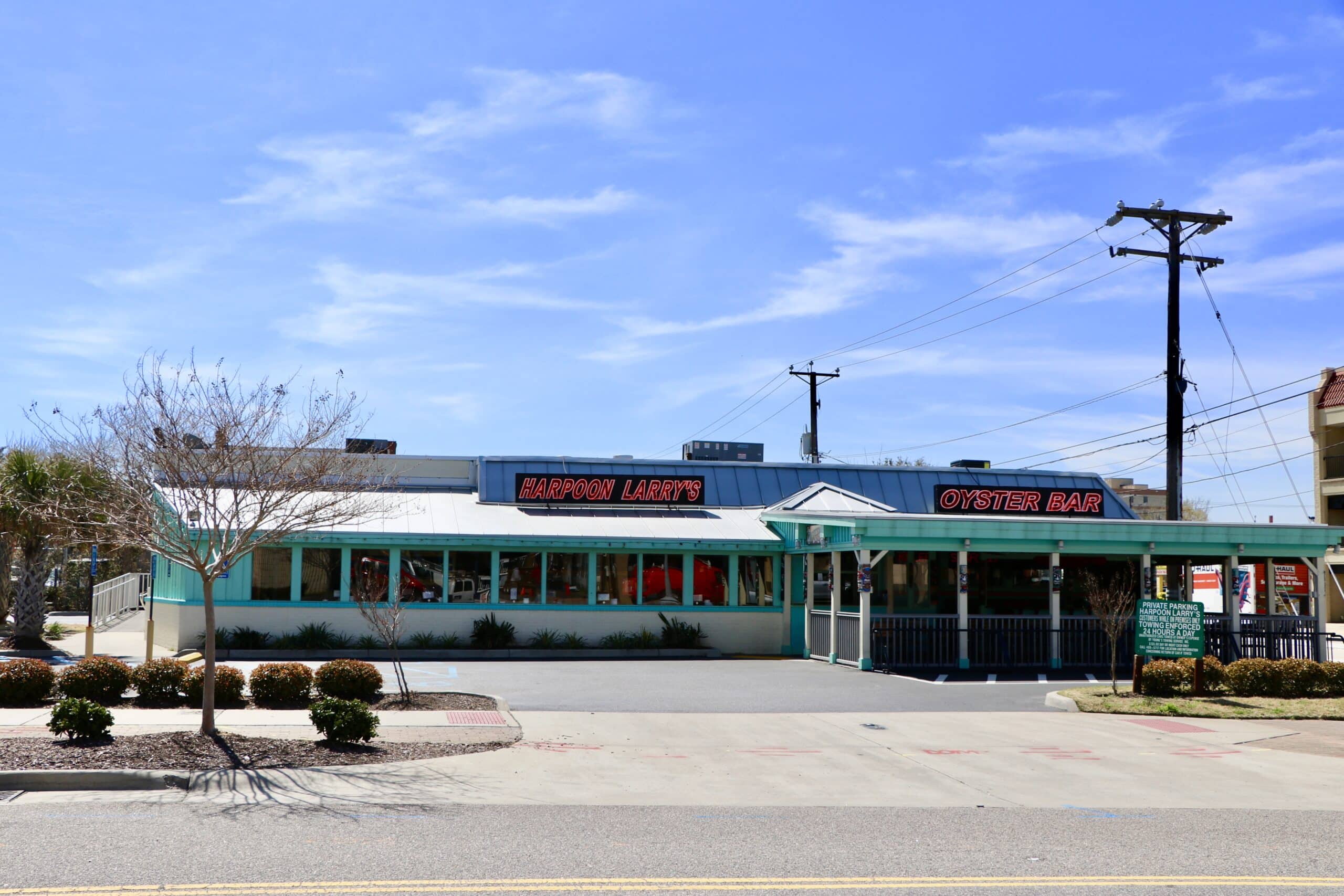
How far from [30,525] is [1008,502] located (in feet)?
80.5

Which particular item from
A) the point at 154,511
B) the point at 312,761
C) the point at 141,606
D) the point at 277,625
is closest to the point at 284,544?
the point at 277,625

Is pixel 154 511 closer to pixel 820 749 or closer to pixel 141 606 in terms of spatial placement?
pixel 820 749

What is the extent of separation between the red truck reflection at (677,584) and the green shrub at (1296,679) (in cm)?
1297

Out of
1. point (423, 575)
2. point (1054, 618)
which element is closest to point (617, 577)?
point (423, 575)

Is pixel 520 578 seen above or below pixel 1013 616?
above

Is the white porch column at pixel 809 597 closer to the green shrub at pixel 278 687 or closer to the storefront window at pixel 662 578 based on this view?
the storefront window at pixel 662 578

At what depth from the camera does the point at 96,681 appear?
Result: 15.7 metres

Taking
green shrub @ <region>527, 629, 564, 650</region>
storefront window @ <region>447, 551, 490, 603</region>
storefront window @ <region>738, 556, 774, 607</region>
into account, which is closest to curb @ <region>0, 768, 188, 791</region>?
green shrub @ <region>527, 629, 564, 650</region>

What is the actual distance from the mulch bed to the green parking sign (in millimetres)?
11160

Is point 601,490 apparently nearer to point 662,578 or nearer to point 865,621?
point 662,578

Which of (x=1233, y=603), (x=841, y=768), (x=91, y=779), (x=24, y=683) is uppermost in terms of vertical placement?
(x=1233, y=603)

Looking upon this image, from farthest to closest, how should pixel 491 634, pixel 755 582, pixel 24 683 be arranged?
pixel 755 582 → pixel 491 634 → pixel 24 683

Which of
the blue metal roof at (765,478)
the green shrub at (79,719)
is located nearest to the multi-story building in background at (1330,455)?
the blue metal roof at (765,478)

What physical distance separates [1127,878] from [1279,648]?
65.5 feet
